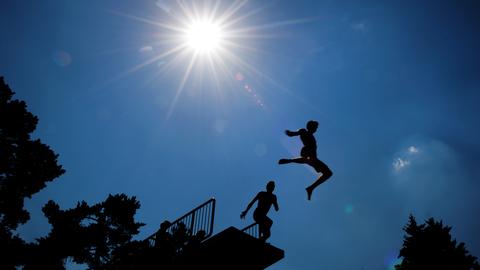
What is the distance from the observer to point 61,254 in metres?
20.2

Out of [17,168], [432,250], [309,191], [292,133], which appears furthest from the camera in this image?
[432,250]

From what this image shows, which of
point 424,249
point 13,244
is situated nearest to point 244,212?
point 13,244

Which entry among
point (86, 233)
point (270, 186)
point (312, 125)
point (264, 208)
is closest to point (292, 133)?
point (312, 125)

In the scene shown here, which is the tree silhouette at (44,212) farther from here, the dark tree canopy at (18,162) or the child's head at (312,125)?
the child's head at (312,125)

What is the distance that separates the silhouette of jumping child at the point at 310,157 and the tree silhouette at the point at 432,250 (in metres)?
21.6

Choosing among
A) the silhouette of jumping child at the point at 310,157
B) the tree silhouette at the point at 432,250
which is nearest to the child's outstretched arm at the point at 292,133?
the silhouette of jumping child at the point at 310,157

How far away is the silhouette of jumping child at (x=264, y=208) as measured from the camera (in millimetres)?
7723

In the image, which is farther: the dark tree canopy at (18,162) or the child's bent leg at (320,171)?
the dark tree canopy at (18,162)

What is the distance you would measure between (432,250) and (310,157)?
2308 cm

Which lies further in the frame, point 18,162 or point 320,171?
point 18,162

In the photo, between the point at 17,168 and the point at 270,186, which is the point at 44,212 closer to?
the point at 17,168

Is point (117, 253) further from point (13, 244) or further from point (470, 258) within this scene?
point (470, 258)

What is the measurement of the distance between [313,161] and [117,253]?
19231 millimetres

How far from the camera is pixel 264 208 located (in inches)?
310
